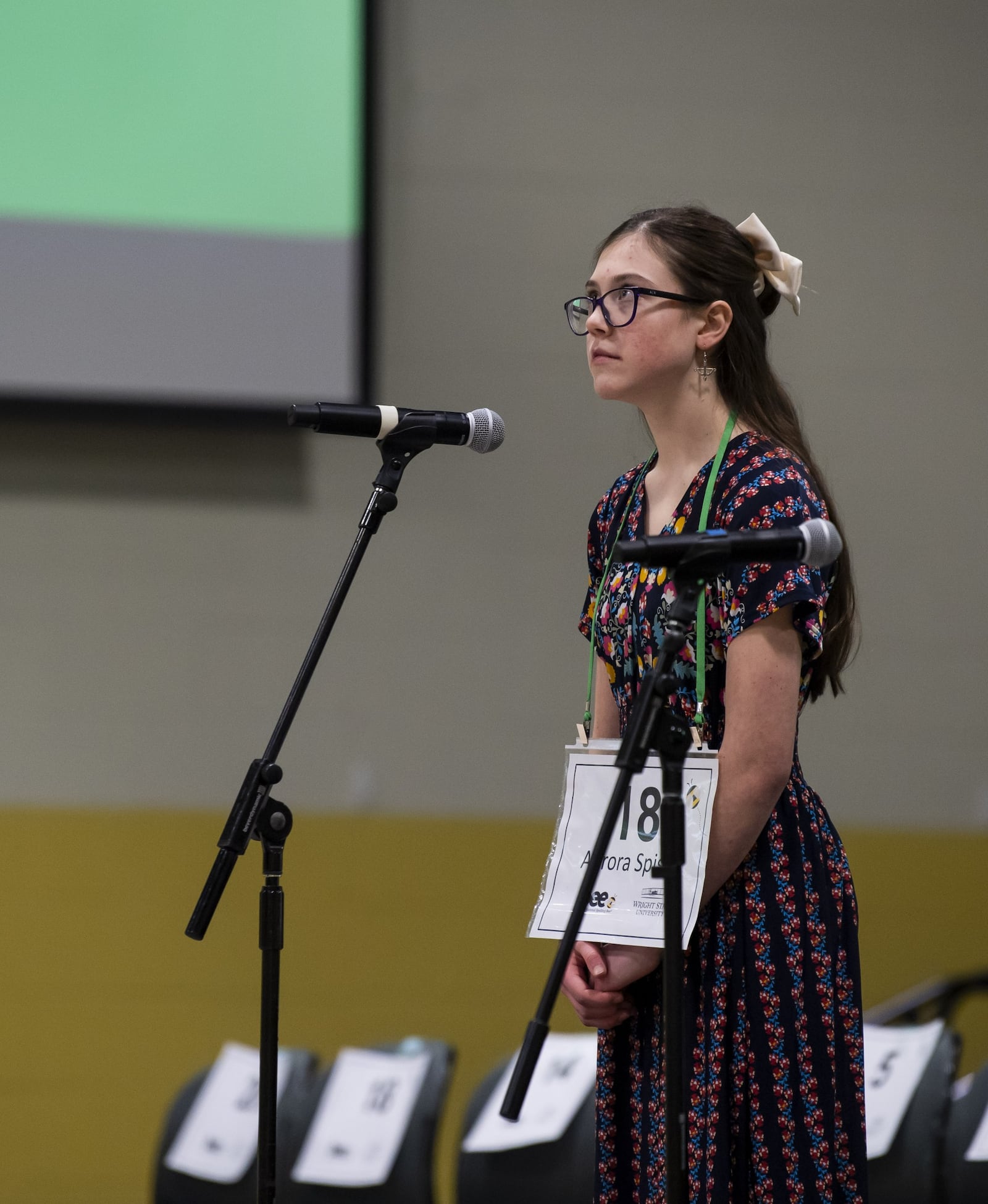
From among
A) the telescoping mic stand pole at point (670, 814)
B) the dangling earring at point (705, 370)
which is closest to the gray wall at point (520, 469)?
the dangling earring at point (705, 370)

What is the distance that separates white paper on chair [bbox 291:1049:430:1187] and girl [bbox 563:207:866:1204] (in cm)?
86

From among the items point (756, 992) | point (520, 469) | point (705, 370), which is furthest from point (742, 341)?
point (520, 469)

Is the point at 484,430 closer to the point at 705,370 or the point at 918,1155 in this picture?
the point at 705,370

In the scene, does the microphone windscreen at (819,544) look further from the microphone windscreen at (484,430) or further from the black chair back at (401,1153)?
the black chair back at (401,1153)

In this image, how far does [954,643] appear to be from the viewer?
3.82m

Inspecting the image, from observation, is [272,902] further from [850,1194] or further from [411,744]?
[411,744]

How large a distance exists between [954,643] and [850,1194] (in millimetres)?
2449

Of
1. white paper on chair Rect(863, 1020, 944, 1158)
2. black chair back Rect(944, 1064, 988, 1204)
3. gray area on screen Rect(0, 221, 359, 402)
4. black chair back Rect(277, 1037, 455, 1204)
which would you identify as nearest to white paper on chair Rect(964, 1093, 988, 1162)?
black chair back Rect(944, 1064, 988, 1204)

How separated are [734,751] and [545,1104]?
1083 millimetres

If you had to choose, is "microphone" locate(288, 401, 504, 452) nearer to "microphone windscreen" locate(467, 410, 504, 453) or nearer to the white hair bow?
"microphone windscreen" locate(467, 410, 504, 453)

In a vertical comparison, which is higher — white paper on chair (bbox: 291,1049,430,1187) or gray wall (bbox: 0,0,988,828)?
gray wall (bbox: 0,0,988,828)

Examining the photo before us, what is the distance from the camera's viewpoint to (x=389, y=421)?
177 cm

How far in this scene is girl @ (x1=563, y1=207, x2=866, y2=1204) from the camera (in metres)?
1.57

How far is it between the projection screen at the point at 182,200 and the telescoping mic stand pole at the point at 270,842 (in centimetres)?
184
